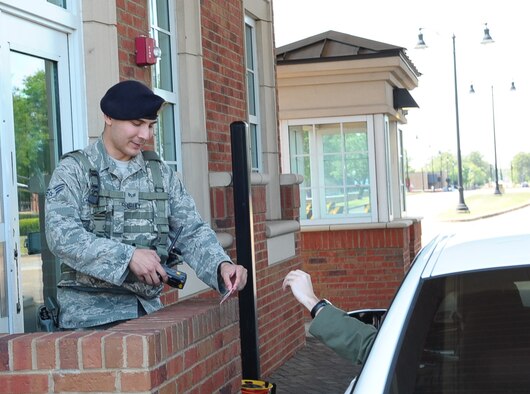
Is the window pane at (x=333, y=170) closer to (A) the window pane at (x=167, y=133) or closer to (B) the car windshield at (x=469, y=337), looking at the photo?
(A) the window pane at (x=167, y=133)

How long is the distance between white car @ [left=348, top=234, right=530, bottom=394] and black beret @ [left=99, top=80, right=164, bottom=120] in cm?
138

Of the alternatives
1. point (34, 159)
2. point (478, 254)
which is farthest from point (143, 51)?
point (478, 254)

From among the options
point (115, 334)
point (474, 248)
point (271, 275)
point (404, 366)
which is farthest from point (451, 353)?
point (271, 275)

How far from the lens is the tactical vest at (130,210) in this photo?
4234 mm

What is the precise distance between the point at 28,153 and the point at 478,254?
3193 millimetres

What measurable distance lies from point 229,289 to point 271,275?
20.0ft

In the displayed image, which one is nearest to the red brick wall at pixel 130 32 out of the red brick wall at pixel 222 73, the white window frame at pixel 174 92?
the white window frame at pixel 174 92

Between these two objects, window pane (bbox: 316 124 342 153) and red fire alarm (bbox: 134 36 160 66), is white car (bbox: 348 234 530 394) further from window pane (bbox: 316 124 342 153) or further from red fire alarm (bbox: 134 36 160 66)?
window pane (bbox: 316 124 342 153)

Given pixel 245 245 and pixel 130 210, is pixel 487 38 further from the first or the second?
pixel 130 210

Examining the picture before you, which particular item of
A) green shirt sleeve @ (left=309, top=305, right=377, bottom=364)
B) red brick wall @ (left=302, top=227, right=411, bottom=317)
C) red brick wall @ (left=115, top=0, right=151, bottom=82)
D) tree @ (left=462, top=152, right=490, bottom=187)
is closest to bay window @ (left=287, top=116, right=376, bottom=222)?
red brick wall @ (left=302, top=227, right=411, bottom=317)

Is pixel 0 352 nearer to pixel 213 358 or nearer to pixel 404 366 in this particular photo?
pixel 213 358

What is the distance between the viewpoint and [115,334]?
3.72 m

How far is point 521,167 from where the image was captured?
173 m

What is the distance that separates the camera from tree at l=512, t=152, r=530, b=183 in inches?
6693
